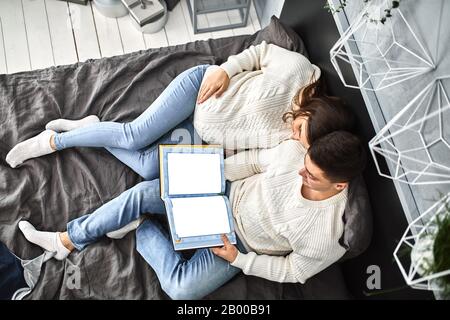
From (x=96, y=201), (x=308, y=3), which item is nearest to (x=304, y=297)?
(x=96, y=201)

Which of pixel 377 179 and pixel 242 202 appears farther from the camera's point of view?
pixel 242 202

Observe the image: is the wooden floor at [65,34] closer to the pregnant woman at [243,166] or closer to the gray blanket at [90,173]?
the gray blanket at [90,173]

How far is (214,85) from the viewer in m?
1.43

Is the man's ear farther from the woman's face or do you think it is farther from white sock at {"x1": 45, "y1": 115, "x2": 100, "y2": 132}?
white sock at {"x1": 45, "y1": 115, "x2": 100, "y2": 132}

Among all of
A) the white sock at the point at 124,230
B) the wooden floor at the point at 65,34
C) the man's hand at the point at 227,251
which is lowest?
the white sock at the point at 124,230

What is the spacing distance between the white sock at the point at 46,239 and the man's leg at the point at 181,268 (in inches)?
9.0

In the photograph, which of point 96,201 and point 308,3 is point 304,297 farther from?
point 308,3

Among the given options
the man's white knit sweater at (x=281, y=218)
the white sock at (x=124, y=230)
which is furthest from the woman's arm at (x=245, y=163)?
the white sock at (x=124, y=230)

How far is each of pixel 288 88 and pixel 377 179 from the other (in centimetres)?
38

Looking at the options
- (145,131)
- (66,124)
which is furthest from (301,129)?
(66,124)

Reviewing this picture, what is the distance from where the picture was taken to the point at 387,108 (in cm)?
118

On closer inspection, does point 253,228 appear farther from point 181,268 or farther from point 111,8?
point 111,8

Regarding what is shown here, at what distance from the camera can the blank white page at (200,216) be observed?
50.8 inches

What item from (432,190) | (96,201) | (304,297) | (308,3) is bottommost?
(304,297)
